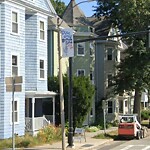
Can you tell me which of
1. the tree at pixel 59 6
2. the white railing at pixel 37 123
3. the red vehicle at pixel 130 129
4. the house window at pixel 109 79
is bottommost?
the red vehicle at pixel 130 129

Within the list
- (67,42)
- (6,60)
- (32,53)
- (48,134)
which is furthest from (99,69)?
(67,42)

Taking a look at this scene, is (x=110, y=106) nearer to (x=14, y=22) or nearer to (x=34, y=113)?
(x=34, y=113)

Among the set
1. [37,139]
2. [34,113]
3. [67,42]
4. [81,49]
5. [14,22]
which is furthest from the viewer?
[81,49]

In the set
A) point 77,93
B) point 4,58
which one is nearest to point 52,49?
point 77,93

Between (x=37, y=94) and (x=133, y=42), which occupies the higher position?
(x=133, y=42)

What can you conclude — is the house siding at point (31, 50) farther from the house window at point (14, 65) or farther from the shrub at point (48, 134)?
the shrub at point (48, 134)

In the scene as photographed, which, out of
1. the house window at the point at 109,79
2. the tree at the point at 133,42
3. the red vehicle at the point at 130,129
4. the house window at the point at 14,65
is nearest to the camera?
the house window at the point at 14,65

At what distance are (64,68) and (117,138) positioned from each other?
12.2 m

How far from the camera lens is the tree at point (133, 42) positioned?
49.7 meters

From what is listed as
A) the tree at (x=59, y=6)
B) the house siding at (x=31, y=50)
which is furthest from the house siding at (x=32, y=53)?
the tree at (x=59, y=6)

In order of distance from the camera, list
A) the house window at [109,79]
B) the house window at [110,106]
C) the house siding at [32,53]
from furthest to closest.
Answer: the house window at [110,106], the house window at [109,79], the house siding at [32,53]

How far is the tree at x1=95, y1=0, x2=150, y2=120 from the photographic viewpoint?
49.7m

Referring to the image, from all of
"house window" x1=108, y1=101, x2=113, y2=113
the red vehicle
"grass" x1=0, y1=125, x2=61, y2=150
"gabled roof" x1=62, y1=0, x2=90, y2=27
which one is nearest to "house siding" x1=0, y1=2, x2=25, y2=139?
"grass" x1=0, y1=125, x2=61, y2=150

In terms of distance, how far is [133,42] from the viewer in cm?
5194
